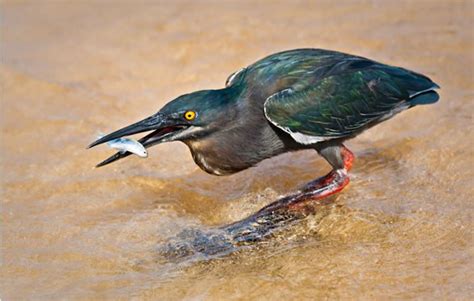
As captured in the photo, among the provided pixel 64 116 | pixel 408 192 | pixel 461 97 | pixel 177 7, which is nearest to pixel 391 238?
pixel 408 192

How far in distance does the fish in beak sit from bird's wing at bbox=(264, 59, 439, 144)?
0.78m

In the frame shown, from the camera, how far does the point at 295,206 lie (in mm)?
6531

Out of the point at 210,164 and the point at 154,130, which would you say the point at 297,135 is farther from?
the point at 154,130

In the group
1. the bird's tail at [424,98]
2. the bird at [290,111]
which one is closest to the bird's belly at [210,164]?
the bird at [290,111]

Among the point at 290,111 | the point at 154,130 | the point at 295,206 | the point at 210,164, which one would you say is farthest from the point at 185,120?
the point at 295,206

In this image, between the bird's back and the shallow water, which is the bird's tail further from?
the shallow water

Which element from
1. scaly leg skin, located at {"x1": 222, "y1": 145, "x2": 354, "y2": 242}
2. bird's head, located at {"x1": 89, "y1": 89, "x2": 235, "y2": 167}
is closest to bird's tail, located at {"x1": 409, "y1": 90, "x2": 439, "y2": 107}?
scaly leg skin, located at {"x1": 222, "y1": 145, "x2": 354, "y2": 242}

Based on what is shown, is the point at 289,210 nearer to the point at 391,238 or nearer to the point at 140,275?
the point at 391,238

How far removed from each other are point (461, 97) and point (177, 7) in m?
4.06

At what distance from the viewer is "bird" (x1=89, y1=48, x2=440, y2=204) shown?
20.2 ft

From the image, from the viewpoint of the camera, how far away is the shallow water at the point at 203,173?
5.51 meters

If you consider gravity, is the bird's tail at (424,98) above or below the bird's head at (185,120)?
below

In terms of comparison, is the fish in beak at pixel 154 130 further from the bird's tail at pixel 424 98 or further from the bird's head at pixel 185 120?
the bird's tail at pixel 424 98

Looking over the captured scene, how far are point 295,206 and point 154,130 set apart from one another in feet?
4.22
